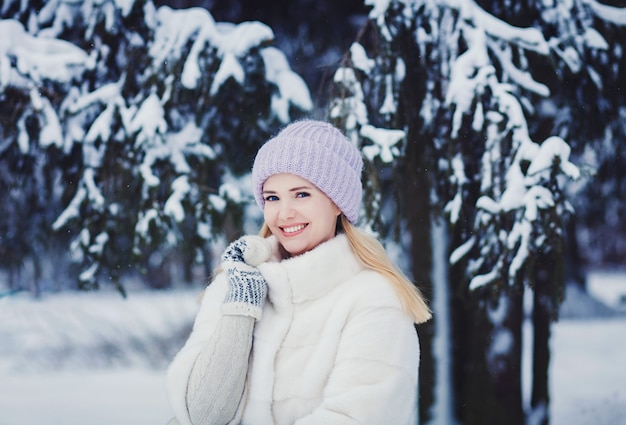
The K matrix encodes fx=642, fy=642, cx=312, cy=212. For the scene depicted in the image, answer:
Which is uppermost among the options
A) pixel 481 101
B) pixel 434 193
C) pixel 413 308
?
pixel 481 101

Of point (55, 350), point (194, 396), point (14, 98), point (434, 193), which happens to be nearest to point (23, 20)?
point (14, 98)

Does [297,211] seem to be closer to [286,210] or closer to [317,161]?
[286,210]

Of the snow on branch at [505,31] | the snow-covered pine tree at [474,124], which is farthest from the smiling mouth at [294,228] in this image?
the snow on branch at [505,31]

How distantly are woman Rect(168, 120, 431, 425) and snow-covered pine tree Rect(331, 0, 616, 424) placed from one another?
52.1 inches

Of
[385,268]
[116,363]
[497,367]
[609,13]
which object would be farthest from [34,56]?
[116,363]

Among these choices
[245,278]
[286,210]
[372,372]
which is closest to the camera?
[372,372]

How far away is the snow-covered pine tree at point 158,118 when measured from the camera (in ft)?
12.7

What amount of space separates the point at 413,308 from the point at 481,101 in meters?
1.75

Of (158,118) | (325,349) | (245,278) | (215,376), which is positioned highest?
(158,118)

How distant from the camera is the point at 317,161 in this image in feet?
7.39

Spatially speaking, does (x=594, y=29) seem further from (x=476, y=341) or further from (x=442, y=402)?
(x=442, y=402)

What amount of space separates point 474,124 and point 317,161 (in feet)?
5.34

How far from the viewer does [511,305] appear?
15.2ft

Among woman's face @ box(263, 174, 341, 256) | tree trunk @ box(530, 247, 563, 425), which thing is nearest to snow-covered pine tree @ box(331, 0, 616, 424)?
tree trunk @ box(530, 247, 563, 425)
